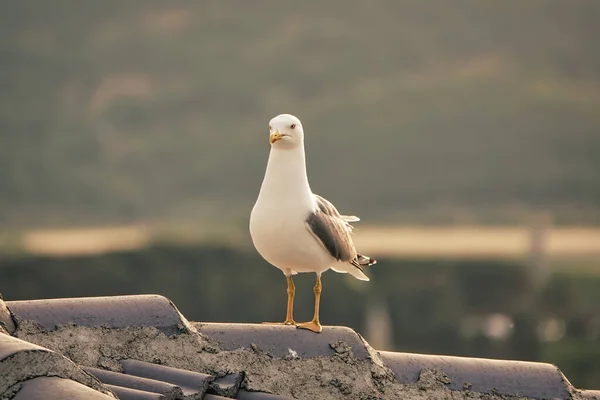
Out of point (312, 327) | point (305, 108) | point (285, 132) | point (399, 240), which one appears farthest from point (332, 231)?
point (305, 108)

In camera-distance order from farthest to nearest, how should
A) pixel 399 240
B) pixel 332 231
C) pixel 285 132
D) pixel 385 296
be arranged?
pixel 399 240
pixel 385 296
pixel 332 231
pixel 285 132

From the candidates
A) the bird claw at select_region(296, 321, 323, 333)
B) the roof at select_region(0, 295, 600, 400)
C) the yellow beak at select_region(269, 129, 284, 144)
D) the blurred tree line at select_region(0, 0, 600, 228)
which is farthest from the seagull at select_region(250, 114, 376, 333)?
the blurred tree line at select_region(0, 0, 600, 228)

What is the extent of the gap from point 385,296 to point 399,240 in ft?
55.5

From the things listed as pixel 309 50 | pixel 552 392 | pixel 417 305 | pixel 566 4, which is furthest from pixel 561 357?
pixel 566 4

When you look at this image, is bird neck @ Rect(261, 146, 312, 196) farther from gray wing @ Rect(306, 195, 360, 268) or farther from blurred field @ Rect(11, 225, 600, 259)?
blurred field @ Rect(11, 225, 600, 259)

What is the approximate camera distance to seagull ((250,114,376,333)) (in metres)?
7.30

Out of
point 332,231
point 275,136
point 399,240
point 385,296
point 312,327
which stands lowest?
point 385,296

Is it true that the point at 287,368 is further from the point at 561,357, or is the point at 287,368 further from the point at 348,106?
the point at 348,106

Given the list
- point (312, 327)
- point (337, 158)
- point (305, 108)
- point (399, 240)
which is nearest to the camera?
point (312, 327)

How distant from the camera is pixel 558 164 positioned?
95.7m

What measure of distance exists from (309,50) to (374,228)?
38.7m

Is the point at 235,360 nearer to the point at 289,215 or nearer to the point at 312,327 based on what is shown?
the point at 312,327

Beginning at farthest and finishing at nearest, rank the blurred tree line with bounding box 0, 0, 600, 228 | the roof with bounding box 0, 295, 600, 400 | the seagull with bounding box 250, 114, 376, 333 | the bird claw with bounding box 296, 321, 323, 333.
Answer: the blurred tree line with bounding box 0, 0, 600, 228 < the seagull with bounding box 250, 114, 376, 333 < the bird claw with bounding box 296, 321, 323, 333 < the roof with bounding box 0, 295, 600, 400

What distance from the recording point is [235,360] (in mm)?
6336
